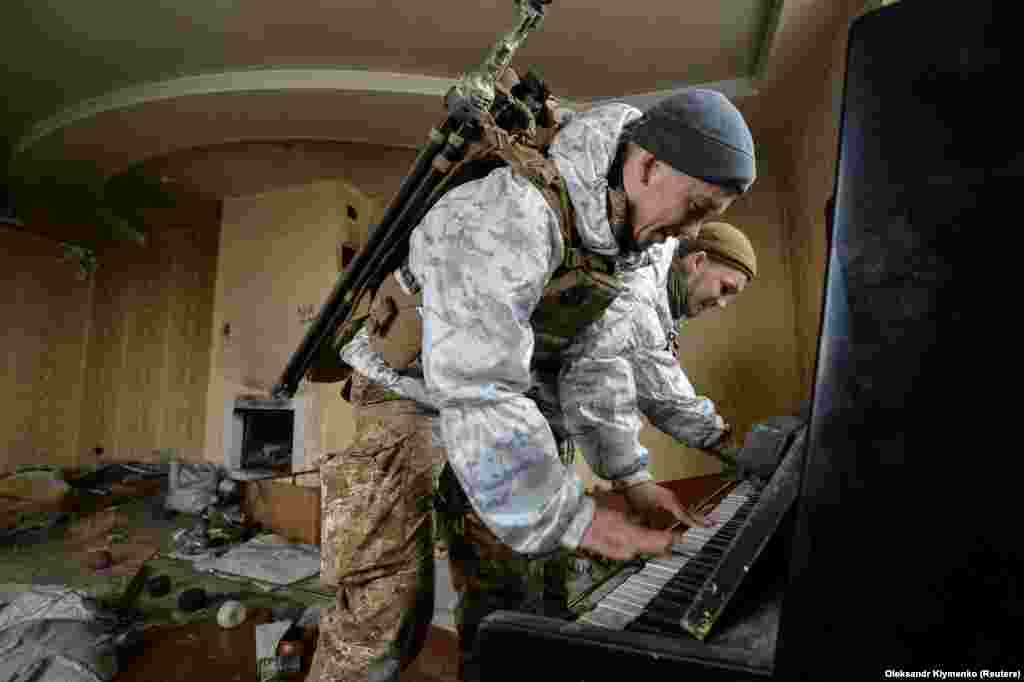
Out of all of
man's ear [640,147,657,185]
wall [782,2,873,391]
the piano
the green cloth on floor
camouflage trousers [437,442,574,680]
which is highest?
wall [782,2,873,391]

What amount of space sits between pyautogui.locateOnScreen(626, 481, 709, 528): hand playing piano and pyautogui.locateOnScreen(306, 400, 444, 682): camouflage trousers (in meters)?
0.45

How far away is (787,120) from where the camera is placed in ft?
9.50

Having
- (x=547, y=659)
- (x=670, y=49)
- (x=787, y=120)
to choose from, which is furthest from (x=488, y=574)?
(x=787, y=120)

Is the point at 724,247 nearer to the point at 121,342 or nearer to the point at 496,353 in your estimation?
the point at 496,353

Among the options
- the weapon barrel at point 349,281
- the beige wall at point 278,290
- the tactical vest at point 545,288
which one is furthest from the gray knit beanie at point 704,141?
the beige wall at point 278,290

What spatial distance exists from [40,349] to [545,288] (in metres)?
6.40

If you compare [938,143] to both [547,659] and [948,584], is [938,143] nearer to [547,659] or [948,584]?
[948,584]

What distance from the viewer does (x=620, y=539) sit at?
625 mm

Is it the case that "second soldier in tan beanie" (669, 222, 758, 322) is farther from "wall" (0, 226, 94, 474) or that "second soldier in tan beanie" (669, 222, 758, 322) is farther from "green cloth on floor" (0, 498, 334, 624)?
"wall" (0, 226, 94, 474)

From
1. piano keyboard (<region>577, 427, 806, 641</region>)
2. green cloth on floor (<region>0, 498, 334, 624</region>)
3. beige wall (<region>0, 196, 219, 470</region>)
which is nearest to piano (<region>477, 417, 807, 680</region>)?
piano keyboard (<region>577, 427, 806, 641</region>)

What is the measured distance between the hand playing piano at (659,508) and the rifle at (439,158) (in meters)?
0.77

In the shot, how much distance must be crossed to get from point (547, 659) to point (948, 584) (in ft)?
0.98

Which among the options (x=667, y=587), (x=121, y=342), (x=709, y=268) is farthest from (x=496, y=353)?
(x=121, y=342)

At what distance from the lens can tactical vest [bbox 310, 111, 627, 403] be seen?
852mm
